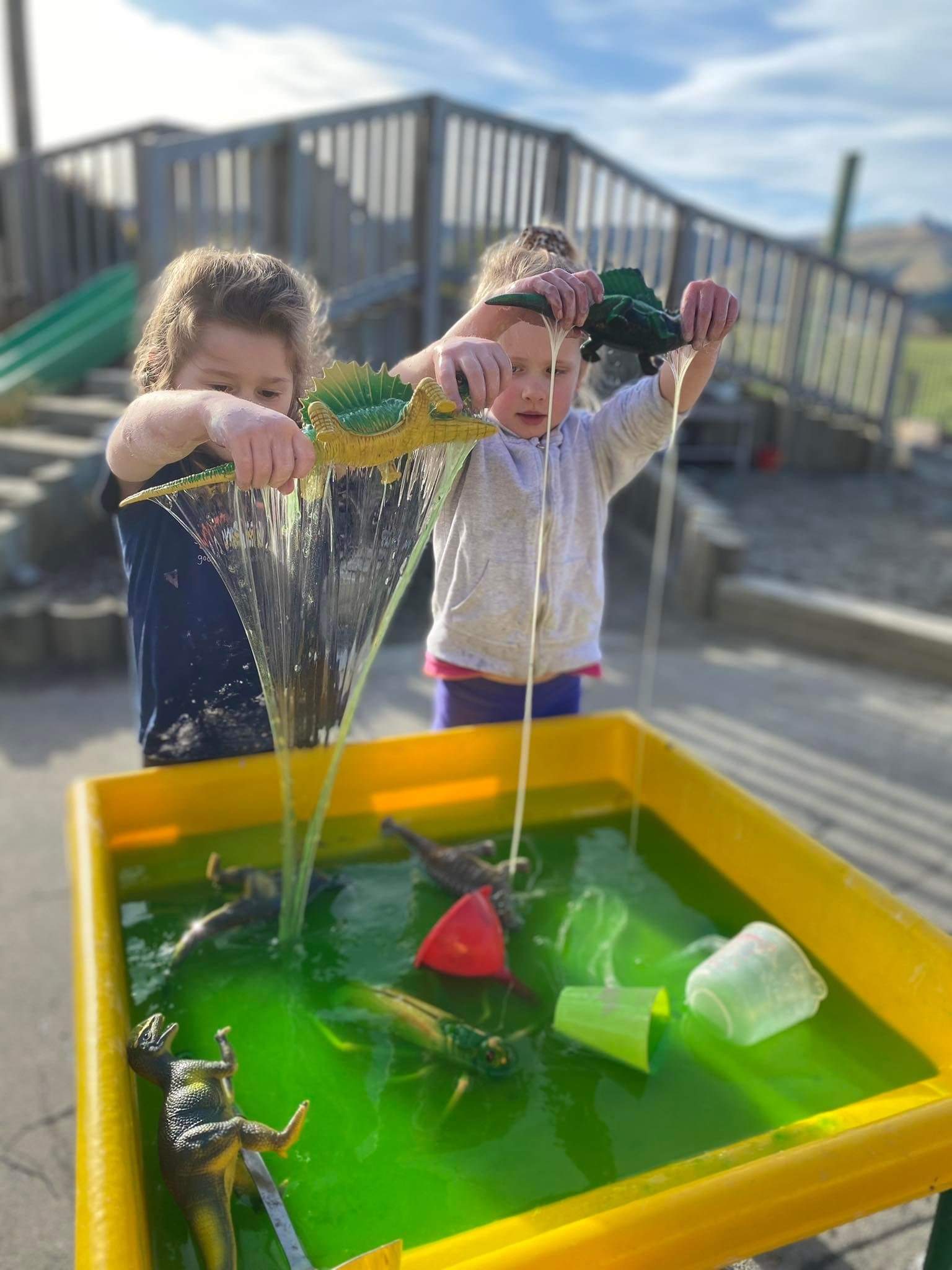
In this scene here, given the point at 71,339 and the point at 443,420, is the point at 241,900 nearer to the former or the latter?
the point at 443,420

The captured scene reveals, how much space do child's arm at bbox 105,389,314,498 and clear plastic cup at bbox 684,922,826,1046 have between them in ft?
2.94

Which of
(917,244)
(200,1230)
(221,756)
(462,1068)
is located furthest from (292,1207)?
(917,244)

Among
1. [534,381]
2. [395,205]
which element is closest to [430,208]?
[395,205]

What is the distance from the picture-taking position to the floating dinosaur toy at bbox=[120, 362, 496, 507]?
1056mm

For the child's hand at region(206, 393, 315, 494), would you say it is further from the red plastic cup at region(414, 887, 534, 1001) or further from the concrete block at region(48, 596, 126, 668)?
the concrete block at region(48, 596, 126, 668)

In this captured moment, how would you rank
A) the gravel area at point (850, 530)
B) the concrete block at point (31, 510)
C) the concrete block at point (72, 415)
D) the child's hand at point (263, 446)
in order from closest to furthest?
the child's hand at point (263, 446) < the concrete block at point (31, 510) < the gravel area at point (850, 530) < the concrete block at point (72, 415)

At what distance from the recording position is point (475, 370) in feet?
3.77

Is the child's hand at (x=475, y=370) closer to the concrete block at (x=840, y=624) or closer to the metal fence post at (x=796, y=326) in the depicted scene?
the concrete block at (x=840, y=624)

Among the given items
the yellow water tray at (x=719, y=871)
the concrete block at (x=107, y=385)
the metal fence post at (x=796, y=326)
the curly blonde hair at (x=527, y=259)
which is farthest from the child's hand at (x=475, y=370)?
the metal fence post at (x=796, y=326)

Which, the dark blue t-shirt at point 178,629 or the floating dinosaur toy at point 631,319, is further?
the dark blue t-shirt at point 178,629

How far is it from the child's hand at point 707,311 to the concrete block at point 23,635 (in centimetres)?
329

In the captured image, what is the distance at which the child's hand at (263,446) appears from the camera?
3.17 feet

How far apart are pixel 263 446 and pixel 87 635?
3.17 metres

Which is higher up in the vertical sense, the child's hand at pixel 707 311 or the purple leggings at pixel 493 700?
the child's hand at pixel 707 311
